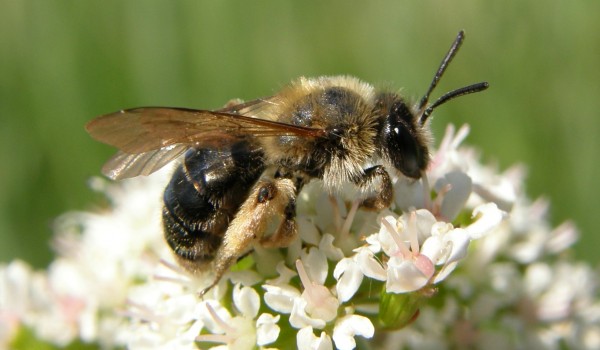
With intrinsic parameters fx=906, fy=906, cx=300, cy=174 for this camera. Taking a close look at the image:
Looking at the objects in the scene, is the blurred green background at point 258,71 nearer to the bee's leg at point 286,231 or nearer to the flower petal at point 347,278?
the bee's leg at point 286,231

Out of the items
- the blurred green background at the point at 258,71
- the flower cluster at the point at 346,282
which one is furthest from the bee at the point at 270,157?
the blurred green background at the point at 258,71

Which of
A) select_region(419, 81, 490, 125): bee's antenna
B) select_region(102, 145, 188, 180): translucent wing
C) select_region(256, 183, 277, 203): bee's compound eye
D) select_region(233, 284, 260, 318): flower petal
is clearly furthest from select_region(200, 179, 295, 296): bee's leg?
select_region(419, 81, 490, 125): bee's antenna

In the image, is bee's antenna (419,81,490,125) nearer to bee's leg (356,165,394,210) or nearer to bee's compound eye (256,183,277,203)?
bee's leg (356,165,394,210)

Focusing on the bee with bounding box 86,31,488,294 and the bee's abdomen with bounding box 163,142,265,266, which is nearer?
the bee with bounding box 86,31,488,294

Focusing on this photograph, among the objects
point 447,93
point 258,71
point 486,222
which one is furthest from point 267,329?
point 258,71

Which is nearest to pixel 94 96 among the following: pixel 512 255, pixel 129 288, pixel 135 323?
pixel 129 288

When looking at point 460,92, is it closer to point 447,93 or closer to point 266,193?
point 447,93
